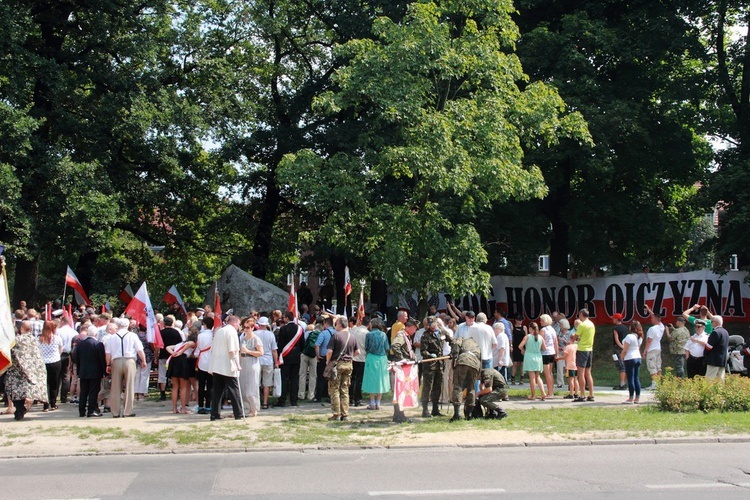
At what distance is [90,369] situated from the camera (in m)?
15.8

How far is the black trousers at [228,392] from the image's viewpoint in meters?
15.1

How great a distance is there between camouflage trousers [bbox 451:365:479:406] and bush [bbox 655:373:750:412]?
3.46 metres

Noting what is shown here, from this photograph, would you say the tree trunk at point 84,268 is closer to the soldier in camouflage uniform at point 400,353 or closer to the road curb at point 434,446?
the soldier in camouflage uniform at point 400,353

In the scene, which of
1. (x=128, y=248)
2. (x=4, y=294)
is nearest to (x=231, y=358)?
(x=4, y=294)

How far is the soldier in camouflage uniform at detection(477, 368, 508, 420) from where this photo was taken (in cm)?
1498

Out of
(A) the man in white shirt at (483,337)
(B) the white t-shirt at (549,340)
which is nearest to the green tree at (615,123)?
(B) the white t-shirt at (549,340)

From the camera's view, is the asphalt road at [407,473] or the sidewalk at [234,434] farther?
the sidewalk at [234,434]

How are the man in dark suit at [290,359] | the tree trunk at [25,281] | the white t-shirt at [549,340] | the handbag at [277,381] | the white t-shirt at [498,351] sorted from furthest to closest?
the tree trunk at [25,281] < the white t-shirt at [549,340] < the white t-shirt at [498,351] < the handbag at [277,381] < the man in dark suit at [290,359]

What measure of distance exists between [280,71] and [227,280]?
42.0ft

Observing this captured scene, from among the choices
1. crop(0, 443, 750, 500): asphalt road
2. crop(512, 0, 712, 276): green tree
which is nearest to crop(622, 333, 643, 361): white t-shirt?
crop(0, 443, 750, 500): asphalt road

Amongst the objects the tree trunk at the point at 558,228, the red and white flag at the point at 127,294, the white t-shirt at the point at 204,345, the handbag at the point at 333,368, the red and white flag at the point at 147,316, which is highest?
the tree trunk at the point at 558,228

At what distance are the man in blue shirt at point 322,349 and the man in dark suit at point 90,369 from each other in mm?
4230

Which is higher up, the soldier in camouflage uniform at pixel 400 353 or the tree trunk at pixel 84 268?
the tree trunk at pixel 84 268

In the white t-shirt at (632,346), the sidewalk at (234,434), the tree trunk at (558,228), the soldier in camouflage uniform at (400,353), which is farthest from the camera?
the tree trunk at (558,228)
